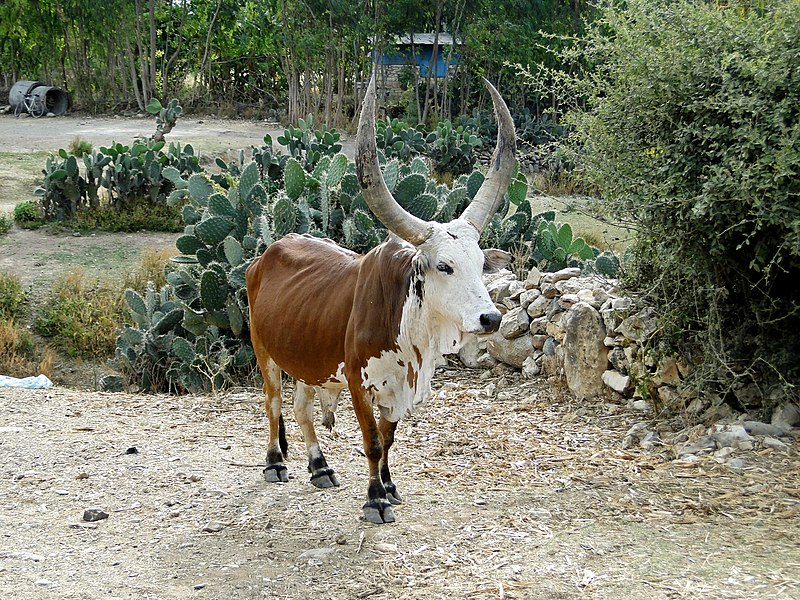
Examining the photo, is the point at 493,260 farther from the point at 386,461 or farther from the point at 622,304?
the point at 622,304

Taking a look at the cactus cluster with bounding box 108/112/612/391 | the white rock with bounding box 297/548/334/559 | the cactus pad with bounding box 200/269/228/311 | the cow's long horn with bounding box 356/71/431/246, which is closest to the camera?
the cow's long horn with bounding box 356/71/431/246

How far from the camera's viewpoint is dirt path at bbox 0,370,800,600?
4.40 meters

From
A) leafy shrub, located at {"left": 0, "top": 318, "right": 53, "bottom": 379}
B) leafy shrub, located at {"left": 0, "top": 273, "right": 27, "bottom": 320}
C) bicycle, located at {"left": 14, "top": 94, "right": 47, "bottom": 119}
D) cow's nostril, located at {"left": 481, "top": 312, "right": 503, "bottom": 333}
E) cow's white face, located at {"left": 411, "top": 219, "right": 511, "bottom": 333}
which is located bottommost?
leafy shrub, located at {"left": 0, "top": 318, "right": 53, "bottom": 379}

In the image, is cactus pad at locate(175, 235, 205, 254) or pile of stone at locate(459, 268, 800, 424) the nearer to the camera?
pile of stone at locate(459, 268, 800, 424)

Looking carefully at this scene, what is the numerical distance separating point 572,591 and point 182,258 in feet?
21.0

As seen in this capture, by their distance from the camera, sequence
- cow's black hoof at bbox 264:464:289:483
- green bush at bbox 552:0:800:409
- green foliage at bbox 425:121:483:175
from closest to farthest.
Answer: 1. green bush at bbox 552:0:800:409
2. cow's black hoof at bbox 264:464:289:483
3. green foliage at bbox 425:121:483:175

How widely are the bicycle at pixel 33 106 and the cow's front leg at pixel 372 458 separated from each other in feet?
77.7

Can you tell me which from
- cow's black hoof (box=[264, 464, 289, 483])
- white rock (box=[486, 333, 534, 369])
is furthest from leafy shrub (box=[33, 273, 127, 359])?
cow's black hoof (box=[264, 464, 289, 483])

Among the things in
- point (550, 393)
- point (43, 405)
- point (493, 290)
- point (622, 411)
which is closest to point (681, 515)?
point (622, 411)

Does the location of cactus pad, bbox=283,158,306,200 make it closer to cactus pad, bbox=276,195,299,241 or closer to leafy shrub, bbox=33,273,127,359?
cactus pad, bbox=276,195,299,241

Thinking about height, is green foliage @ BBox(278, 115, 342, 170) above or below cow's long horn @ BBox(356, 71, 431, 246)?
below

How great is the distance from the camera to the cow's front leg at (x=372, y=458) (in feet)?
16.2

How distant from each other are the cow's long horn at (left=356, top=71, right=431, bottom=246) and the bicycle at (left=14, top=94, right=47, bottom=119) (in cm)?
2382

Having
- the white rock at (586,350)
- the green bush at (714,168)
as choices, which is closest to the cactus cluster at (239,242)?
the white rock at (586,350)
